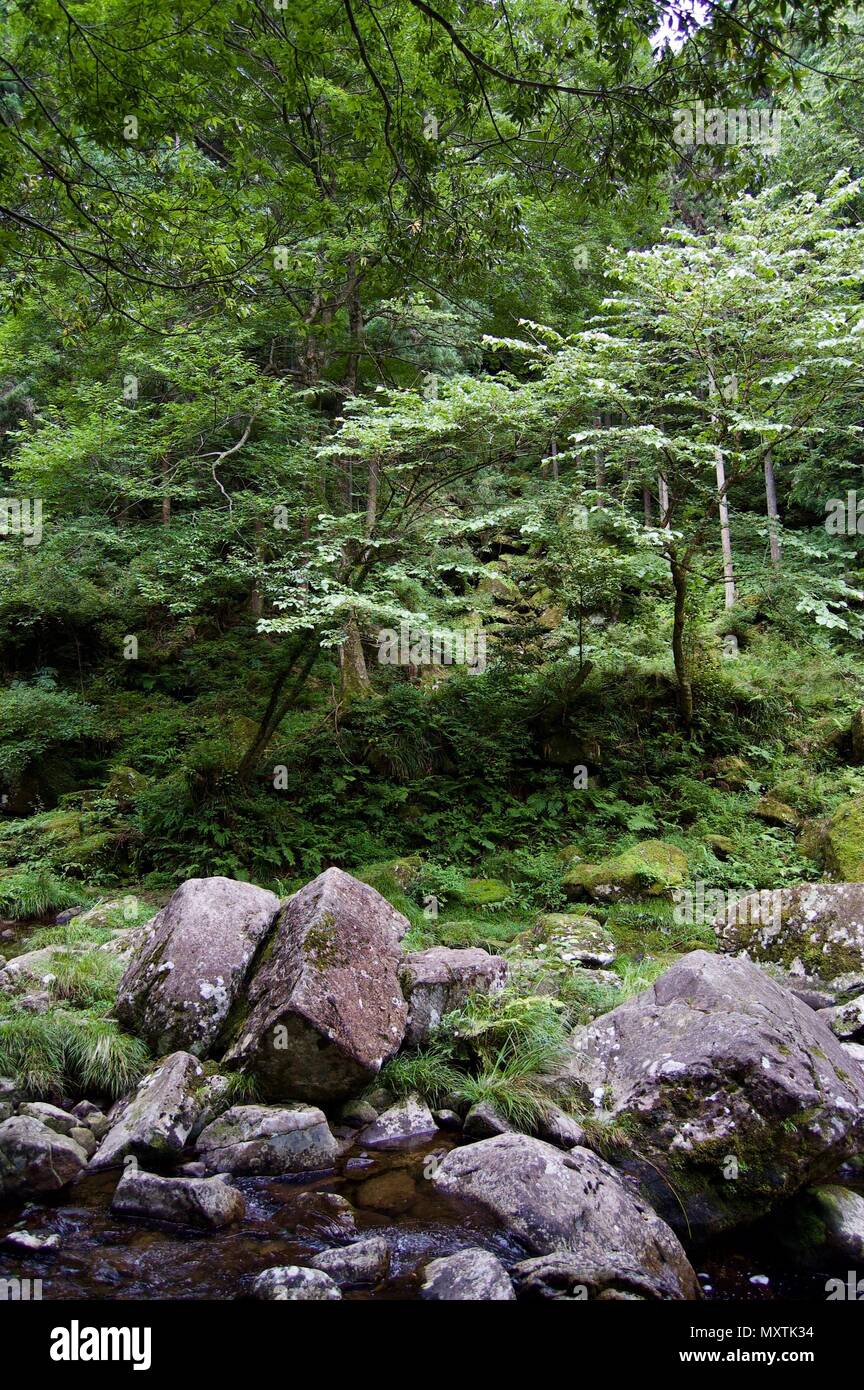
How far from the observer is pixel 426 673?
14.1m

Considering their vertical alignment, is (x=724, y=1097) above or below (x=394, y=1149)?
above

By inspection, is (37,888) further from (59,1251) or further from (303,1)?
(303,1)

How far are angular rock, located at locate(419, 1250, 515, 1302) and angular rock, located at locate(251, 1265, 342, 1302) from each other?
0.42 meters

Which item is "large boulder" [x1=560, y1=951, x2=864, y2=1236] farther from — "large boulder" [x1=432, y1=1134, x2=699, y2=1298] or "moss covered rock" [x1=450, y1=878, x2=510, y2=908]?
"moss covered rock" [x1=450, y1=878, x2=510, y2=908]

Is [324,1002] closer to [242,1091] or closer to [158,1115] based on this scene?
[242,1091]

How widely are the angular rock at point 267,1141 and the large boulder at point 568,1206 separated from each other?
2.48 feet

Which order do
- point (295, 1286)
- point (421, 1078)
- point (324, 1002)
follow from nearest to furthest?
point (295, 1286) → point (324, 1002) → point (421, 1078)

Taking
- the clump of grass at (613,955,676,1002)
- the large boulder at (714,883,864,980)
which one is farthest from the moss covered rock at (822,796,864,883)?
the clump of grass at (613,955,676,1002)

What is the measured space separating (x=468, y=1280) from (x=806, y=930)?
5.01 m

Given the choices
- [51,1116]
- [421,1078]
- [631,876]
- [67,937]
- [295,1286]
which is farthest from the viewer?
[631,876]

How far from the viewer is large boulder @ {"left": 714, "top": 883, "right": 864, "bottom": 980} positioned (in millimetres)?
6801

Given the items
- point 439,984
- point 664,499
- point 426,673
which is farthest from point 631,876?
point 664,499
